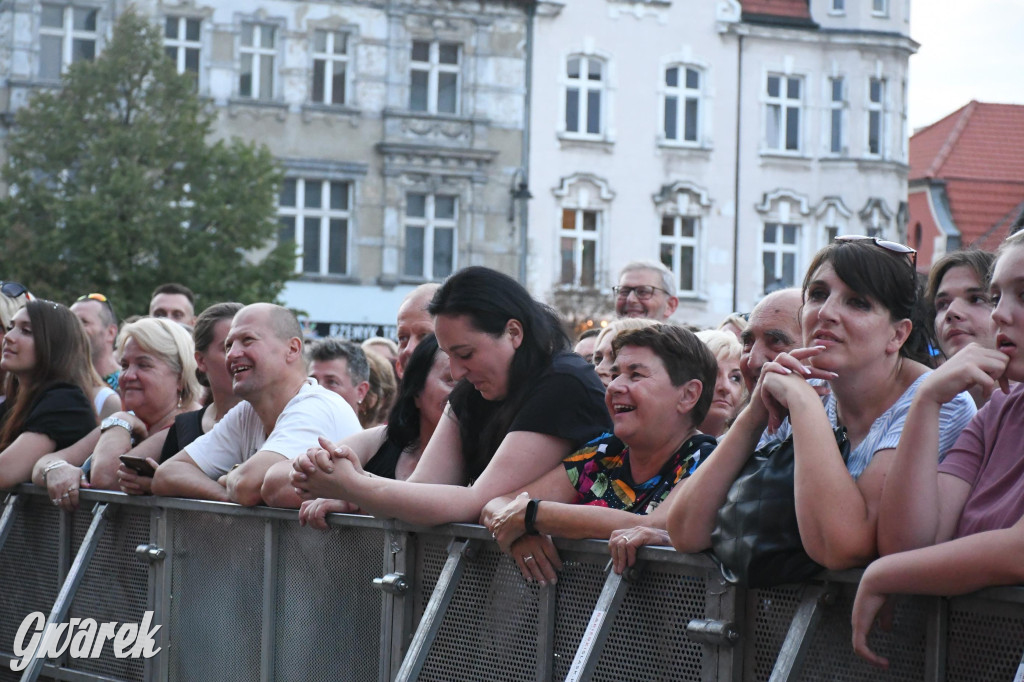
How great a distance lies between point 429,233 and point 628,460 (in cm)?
2763

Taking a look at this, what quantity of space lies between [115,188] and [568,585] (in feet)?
74.7

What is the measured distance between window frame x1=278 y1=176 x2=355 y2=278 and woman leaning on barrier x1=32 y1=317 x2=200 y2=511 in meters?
23.9

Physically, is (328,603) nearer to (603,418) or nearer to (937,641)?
(603,418)

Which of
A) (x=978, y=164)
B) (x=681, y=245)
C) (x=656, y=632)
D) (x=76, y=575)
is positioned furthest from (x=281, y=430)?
(x=978, y=164)

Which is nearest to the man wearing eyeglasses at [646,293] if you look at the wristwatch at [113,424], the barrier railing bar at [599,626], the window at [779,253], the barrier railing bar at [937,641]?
the wristwatch at [113,424]

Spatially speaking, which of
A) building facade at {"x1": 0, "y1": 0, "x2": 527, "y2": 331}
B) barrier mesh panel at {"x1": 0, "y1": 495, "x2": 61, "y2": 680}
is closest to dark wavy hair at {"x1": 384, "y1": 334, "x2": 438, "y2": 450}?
barrier mesh panel at {"x1": 0, "y1": 495, "x2": 61, "y2": 680}

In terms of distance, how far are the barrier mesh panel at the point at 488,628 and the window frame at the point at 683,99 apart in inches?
1167

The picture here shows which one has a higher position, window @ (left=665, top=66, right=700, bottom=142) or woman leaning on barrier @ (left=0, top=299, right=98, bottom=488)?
window @ (left=665, top=66, right=700, bottom=142)

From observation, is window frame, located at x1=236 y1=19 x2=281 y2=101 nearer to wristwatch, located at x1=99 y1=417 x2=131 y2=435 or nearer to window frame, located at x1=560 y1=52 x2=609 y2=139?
window frame, located at x1=560 y1=52 x2=609 y2=139

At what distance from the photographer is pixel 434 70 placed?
106 ft

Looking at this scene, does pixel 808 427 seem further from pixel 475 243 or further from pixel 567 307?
pixel 475 243

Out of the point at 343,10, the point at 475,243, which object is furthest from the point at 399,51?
the point at 475,243

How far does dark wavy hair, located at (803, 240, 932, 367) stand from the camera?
13.4 feet

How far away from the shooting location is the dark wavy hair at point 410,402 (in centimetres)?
607
